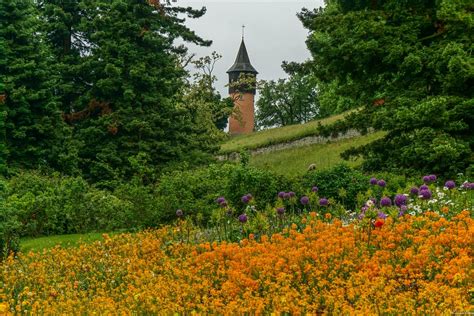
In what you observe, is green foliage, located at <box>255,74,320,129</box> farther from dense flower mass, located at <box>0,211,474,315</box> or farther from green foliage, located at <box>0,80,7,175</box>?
dense flower mass, located at <box>0,211,474,315</box>

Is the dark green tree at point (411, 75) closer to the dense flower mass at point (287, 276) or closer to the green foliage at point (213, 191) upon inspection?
the green foliage at point (213, 191)

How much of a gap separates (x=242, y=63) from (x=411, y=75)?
2480 inches

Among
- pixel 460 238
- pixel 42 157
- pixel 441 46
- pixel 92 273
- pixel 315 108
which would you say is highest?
pixel 315 108

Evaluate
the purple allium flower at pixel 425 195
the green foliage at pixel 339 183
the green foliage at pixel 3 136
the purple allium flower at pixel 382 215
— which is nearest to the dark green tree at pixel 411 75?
the green foliage at pixel 339 183

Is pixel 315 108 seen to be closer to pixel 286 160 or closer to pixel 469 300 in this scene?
pixel 286 160

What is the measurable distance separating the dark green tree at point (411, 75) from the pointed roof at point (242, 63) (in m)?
60.0

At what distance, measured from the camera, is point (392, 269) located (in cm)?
667

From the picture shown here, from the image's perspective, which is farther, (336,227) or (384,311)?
(336,227)

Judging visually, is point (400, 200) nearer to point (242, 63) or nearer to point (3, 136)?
point (3, 136)

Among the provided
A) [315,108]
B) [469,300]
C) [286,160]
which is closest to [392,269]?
[469,300]

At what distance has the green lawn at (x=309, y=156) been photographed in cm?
2370

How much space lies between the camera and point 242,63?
7681 cm

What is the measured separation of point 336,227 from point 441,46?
7.69 m

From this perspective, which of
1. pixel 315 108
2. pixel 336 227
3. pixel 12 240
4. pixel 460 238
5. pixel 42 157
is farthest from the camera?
pixel 315 108
